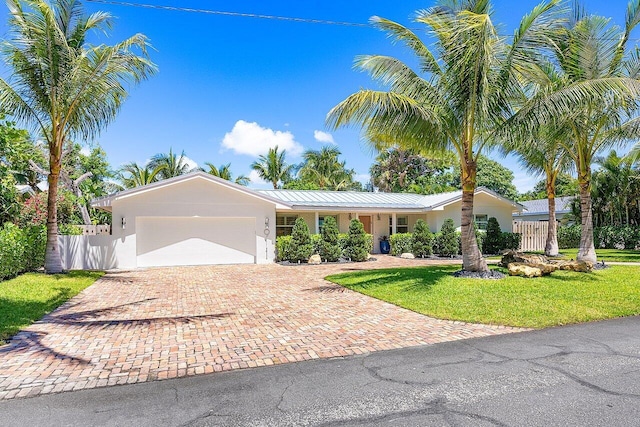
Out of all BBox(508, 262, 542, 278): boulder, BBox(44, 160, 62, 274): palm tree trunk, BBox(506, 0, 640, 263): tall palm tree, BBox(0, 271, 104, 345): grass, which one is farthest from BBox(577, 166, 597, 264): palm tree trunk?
BBox(44, 160, 62, 274): palm tree trunk

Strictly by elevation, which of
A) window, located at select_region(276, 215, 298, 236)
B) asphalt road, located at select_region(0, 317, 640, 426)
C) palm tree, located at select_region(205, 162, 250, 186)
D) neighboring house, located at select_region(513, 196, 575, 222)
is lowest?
asphalt road, located at select_region(0, 317, 640, 426)

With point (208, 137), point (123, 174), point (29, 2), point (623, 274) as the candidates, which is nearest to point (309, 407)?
point (623, 274)

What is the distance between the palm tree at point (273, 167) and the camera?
33406 millimetres

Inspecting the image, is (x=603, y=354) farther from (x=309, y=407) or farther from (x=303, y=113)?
(x=303, y=113)

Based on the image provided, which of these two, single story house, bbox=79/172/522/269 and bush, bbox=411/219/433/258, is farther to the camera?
bush, bbox=411/219/433/258

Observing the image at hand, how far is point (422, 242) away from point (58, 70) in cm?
1618

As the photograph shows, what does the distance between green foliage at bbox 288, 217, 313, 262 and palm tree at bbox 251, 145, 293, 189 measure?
17245mm

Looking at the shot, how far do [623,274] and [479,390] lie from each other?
1052cm

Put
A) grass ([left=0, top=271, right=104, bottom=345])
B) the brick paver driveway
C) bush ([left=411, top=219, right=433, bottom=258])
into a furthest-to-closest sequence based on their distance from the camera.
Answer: bush ([left=411, top=219, right=433, bottom=258]) → grass ([left=0, top=271, right=104, bottom=345]) → the brick paver driveway

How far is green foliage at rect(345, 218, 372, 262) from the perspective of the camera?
57.8ft

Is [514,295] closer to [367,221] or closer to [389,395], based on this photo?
[389,395]

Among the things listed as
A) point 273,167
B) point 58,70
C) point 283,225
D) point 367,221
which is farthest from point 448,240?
point 273,167

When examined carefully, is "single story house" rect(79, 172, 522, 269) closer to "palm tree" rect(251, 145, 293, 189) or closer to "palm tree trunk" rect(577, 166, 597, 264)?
"palm tree trunk" rect(577, 166, 597, 264)

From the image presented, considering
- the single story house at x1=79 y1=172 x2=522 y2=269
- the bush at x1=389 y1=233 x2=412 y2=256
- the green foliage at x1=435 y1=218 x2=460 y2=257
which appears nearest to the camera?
the single story house at x1=79 y1=172 x2=522 y2=269
